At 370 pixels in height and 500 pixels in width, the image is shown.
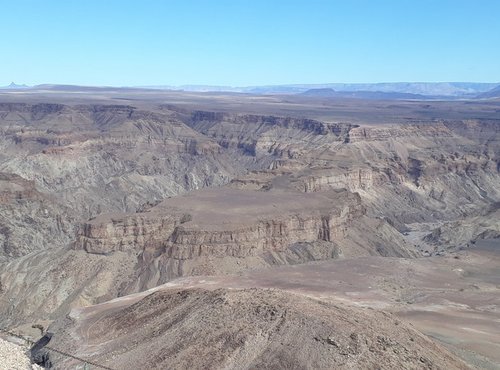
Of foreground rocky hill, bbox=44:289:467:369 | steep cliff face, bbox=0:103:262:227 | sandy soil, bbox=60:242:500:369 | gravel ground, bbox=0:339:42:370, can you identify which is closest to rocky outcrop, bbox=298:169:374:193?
steep cliff face, bbox=0:103:262:227

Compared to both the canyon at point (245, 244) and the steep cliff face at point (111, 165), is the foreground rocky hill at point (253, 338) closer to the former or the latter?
the canyon at point (245, 244)

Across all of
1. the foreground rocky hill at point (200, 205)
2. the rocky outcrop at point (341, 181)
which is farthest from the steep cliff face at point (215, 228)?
the rocky outcrop at point (341, 181)

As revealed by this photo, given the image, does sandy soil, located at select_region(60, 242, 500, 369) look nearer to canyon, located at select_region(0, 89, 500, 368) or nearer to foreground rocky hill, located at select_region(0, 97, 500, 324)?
canyon, located at select_region(0, 89, 500, 368)

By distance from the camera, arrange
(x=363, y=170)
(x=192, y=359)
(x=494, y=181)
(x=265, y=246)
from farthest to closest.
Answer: (x=494, y=181) → (x=363, y=170) → (x=265, y=246) → (x=192, y=359)

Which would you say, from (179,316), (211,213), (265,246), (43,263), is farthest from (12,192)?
(179,316)

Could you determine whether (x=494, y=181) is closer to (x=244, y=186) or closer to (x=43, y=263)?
(x=244, y=186)
